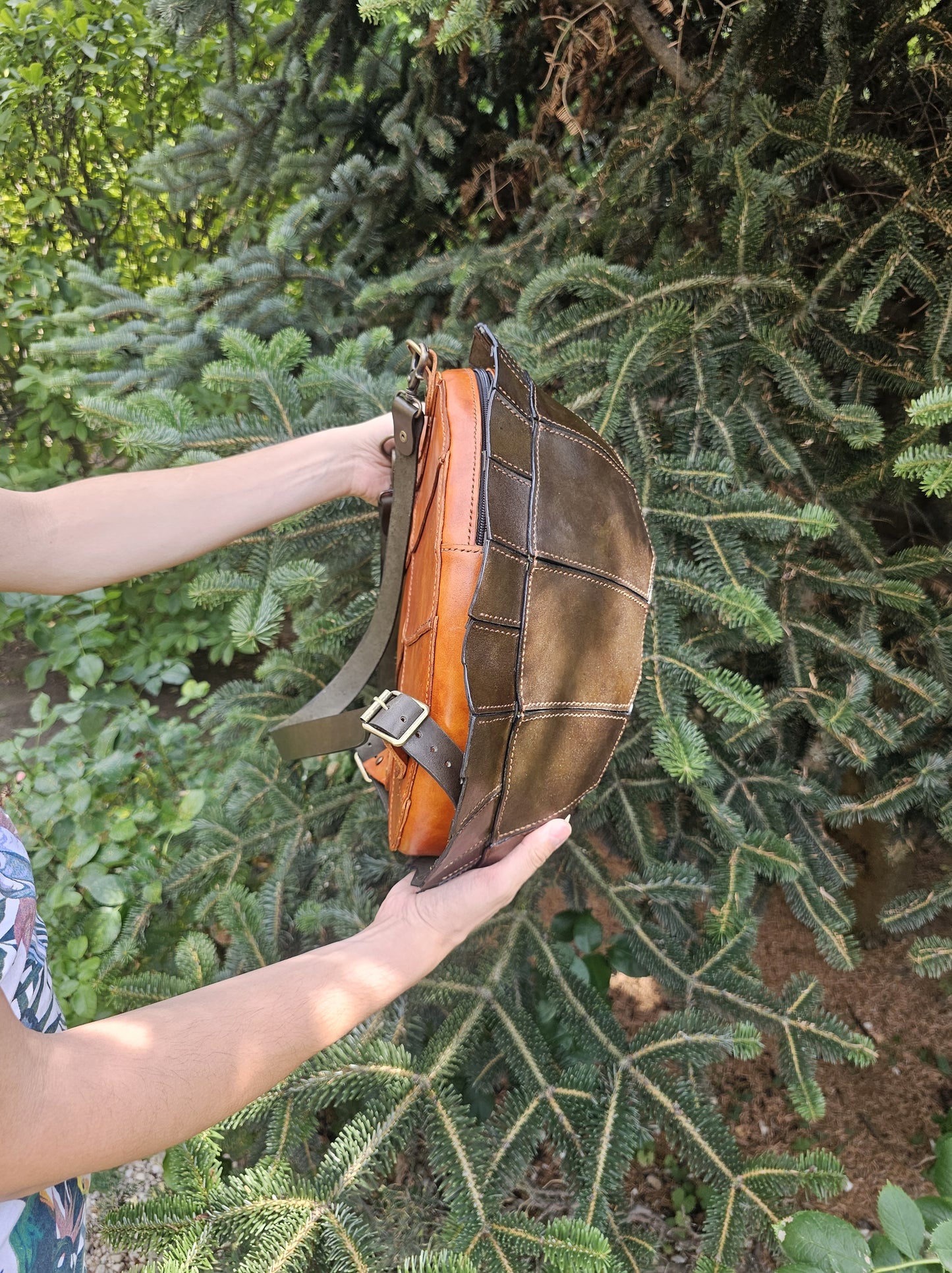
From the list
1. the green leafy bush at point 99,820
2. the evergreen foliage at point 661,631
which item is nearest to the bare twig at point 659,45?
the evergreen foliage at point 661,631

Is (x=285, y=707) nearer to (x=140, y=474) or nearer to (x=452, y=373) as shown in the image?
(x=140, y=474)

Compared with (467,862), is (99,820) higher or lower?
lower

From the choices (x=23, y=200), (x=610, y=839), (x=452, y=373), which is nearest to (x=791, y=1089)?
(x=610, y=839)

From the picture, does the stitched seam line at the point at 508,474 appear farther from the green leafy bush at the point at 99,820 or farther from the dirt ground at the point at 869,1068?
the dirt ground at the point at 869,1068

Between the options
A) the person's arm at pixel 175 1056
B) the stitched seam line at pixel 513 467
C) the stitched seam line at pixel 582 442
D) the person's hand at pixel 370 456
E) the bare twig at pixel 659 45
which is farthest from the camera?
the bare twig at pixel 659 45

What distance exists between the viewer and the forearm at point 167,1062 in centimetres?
58

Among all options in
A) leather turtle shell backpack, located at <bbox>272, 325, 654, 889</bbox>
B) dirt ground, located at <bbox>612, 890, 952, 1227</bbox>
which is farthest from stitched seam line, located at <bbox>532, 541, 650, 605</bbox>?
dirt ground, located at <bbox>612, 890, 952, 1227</bbox>

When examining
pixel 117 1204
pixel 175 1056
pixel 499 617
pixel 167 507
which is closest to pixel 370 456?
pixel 167 507

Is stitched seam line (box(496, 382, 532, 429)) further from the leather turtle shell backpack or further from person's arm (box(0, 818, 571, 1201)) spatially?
person's arm (box(0, 818, 571, 1201))

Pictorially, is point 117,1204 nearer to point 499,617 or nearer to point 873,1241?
point 873,1241

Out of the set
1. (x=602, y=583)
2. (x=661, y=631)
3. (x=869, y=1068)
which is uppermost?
(x=602, y=583)

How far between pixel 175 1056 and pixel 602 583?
730mm

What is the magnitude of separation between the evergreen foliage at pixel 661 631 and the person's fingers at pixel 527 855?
0.22 meters

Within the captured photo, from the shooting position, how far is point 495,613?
817mm
